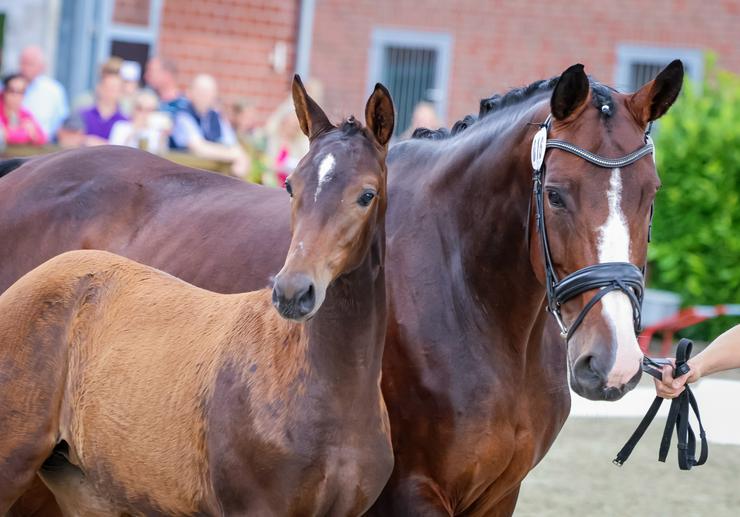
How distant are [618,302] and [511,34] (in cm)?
1520

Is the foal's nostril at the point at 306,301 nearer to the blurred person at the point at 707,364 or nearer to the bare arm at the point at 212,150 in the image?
the blurred person at the point at 707,364

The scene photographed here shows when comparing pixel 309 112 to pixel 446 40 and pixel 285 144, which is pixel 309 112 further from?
pixel 446 40

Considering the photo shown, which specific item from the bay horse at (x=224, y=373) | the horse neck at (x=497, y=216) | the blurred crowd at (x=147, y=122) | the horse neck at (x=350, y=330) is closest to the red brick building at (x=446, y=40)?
the blurred crowd at (x=147, y=122)

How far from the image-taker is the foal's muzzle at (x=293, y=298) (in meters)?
2.98

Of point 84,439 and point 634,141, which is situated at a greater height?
point 634,141

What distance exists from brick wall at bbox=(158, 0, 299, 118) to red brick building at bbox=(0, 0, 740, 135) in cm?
1

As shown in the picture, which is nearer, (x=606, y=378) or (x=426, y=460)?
(x=606, y=378)

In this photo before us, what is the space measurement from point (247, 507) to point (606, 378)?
39.4 inches

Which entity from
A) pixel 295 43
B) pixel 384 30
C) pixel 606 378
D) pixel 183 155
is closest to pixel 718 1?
pixel 384 30

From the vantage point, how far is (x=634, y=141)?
338 cm

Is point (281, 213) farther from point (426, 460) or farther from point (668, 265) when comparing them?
point (668, 265)

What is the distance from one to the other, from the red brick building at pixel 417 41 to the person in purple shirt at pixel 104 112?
583cm

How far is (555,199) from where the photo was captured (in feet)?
11.1

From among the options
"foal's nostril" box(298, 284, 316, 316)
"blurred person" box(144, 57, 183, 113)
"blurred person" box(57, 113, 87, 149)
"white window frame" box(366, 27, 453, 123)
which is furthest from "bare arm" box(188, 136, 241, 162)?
"white window frame" box(366, 27, 453, 123)
